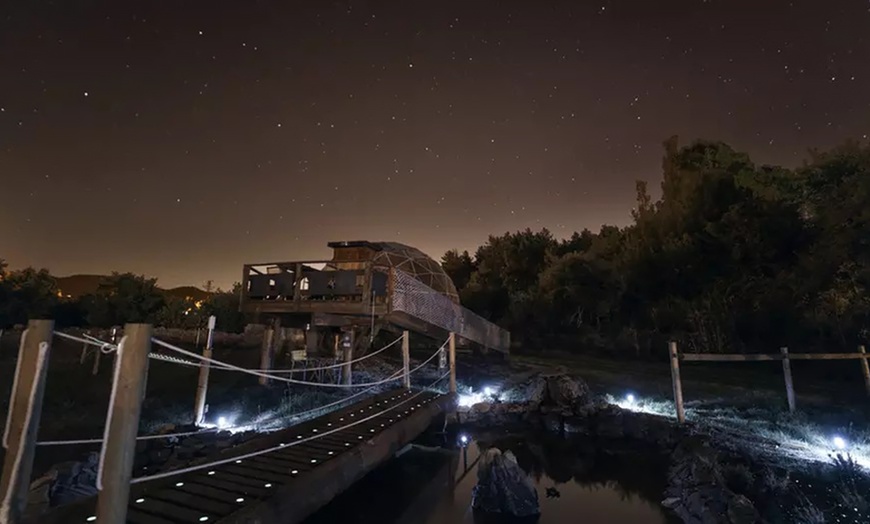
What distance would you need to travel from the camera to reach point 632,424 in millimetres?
11664

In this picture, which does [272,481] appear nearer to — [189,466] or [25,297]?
[189,466]

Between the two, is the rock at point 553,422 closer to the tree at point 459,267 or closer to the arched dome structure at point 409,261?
the arched dome structure at point 409,261

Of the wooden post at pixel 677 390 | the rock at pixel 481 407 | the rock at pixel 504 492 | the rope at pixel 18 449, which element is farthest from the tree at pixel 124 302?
the wooden post at pixel 677 390

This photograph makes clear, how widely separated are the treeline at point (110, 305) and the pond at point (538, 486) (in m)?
21.1

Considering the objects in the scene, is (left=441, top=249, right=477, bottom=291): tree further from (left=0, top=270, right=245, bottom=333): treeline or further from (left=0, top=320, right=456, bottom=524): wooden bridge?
(left=0, top=320, right=456, bottom=524): wooden bridge

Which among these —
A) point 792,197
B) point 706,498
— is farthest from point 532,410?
point 792,197

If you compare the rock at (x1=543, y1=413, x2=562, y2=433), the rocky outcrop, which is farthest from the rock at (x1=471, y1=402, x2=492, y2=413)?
the rocky outcrop

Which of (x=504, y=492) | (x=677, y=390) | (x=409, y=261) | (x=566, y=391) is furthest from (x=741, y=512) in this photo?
(x=409, y=261)

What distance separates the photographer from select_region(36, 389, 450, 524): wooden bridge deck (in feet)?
14.1

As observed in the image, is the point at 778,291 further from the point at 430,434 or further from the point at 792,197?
the point at 430,434

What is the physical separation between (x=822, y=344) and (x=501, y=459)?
644 inches

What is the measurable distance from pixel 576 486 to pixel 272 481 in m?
6.14

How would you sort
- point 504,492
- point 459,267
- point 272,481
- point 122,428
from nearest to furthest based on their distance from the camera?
point 122,428
point 272,481
point 504,492
point 459,267

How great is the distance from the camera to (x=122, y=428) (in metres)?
3.19
